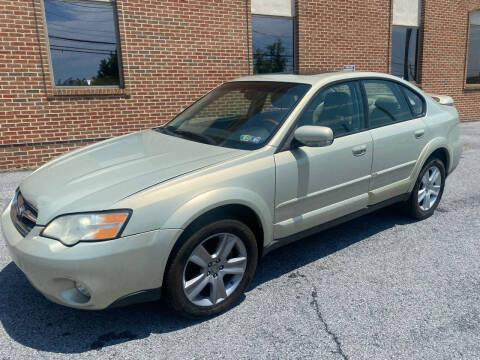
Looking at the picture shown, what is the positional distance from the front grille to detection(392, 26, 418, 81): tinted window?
10613 millimetres

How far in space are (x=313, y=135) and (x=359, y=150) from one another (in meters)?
0.78

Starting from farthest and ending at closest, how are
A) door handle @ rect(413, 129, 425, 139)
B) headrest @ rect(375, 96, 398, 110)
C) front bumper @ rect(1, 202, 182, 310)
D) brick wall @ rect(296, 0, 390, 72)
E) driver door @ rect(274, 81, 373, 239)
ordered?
brick wall @ rect(296, 0, 390, 72)
door handle @ rect(413, 129, 425, 139)
headrest @ rect(375, 96, 398, 110)
driver door @ rect(274, 81, 373, 239)
front bumper @ rect(1, 202, 182, 310)

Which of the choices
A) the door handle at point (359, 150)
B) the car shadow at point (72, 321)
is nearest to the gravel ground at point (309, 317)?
the car shadow at point (72, 321)

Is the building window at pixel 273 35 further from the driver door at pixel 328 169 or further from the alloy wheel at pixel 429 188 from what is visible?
the driver door at pixel 328 169

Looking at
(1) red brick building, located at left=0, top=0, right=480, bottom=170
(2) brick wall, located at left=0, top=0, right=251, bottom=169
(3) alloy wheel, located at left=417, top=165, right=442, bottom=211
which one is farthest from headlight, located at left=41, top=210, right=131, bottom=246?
(2) brick wall, located at left=0, top=0, right=251, bottom=169

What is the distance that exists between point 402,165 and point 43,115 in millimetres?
5876

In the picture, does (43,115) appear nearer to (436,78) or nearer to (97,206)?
(97,206)

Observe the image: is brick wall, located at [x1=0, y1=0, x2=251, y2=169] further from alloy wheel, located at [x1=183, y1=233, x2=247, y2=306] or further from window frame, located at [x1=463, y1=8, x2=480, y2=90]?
window frame, located at [x1=463, y1=8, x2=480, y2=90]

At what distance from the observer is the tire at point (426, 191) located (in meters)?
4.51

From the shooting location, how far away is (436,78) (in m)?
11.9

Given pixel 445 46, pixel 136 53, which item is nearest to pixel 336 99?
pixel 136 53

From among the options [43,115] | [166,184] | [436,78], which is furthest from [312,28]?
[166,184]

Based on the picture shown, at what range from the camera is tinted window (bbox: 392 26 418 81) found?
36.6ft

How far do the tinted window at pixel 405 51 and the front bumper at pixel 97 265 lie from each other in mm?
10538
